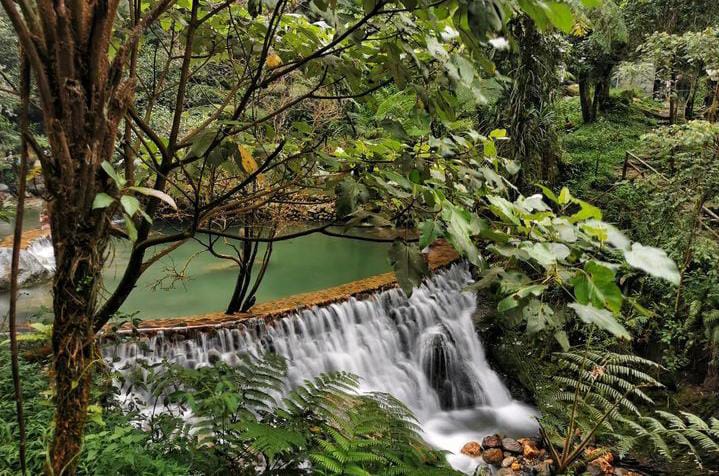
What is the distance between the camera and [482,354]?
684cm

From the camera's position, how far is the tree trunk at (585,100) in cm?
1274

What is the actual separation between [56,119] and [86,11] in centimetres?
23

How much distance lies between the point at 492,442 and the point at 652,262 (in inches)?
193

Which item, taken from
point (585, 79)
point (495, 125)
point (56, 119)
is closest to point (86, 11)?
point (56, 119)

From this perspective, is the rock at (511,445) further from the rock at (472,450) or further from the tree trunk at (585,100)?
the tree trunk at (585,100)

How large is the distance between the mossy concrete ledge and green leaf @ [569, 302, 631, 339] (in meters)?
3.76

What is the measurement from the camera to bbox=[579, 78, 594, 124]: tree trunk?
12.7 metres

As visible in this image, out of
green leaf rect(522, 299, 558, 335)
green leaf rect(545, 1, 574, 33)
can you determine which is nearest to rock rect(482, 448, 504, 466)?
green leaf rect(522, 299, 558, 335)

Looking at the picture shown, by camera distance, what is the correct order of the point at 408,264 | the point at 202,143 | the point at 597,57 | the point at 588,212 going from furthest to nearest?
the point at 597,57 < the point at 202,143 < the point at 408,264 < the point at 588,212

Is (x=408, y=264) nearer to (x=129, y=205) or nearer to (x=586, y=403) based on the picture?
(x=129, y=205)

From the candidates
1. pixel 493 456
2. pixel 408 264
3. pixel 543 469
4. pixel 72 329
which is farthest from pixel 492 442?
pixel 72 329

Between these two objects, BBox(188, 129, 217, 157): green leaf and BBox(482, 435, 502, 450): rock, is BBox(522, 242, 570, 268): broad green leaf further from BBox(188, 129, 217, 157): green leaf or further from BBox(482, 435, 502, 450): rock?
BBox(482, 435, 502, 450): rock

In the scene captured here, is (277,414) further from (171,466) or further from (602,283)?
(602,283)

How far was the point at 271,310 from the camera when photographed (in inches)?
251
